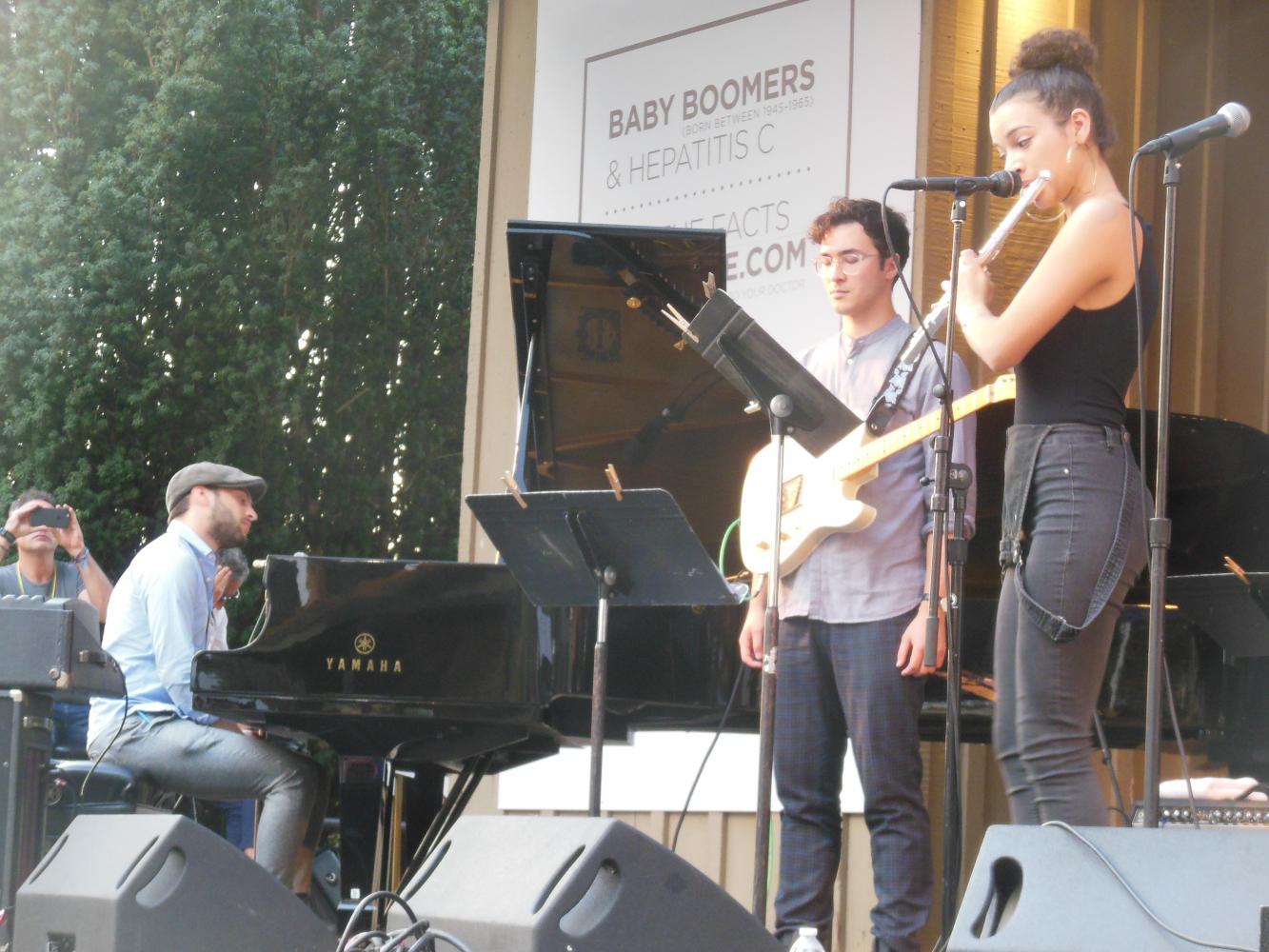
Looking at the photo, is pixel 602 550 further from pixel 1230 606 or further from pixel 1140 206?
pixel 1140 206

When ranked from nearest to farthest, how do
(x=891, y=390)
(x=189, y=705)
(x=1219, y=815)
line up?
(x=891, y=390) → (x=1219, y=815) → (x=189, y=705)

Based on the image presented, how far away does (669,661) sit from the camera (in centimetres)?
414

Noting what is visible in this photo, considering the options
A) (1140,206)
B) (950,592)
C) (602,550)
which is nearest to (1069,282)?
(950,592)

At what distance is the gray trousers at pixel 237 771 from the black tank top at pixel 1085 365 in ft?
9.25

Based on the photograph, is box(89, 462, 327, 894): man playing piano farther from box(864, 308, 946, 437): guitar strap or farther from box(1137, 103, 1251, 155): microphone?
box(1137, 103, 1251, 155): microphone

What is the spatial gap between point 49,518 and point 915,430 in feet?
13.0

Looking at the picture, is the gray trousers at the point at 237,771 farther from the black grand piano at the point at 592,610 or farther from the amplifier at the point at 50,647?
the amplifier at the point at 50,647

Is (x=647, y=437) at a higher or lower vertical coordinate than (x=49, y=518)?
higher

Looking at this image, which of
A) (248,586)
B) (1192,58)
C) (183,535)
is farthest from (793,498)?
(248,586)

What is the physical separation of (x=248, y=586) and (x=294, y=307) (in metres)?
2.88

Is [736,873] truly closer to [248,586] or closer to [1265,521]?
[1265,521]

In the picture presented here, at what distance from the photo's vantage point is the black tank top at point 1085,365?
2682 millimetres

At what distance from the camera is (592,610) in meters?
4.05

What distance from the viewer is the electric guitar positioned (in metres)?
3.28
